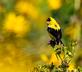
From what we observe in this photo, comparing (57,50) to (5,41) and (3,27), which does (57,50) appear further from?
(3,27)

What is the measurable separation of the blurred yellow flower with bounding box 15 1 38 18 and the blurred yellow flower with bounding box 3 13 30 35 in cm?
4

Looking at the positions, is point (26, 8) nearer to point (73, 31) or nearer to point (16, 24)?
point (16, 24)

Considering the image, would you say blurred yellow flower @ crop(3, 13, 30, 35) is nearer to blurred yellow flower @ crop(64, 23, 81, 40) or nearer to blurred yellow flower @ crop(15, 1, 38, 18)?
blurred yellow flower @ crop(15, 1, 38, 18)

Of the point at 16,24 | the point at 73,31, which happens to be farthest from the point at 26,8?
the point at 73,31

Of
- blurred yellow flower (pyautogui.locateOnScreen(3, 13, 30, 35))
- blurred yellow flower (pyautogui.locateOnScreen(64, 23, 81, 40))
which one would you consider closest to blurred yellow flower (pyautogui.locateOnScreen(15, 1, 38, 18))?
blurred yellow flower (pyautogui.locateOnScreen(3, 13, 30, 35))

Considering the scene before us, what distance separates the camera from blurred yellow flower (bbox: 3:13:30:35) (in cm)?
165

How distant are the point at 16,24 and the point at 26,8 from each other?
11 cm

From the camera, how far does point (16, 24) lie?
5.42 feet

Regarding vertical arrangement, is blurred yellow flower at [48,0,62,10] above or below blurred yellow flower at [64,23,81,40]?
above

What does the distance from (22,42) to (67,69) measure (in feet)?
1.54

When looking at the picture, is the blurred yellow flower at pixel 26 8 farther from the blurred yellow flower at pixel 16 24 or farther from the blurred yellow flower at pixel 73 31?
the blurred yellow flower at pixel 73 31

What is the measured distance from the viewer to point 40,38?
1.65 m

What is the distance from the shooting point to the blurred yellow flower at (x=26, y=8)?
1690 millimetres

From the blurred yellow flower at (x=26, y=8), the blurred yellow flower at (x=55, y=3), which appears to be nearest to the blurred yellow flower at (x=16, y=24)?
the blurred yellow flower at (x=26, y=8)
